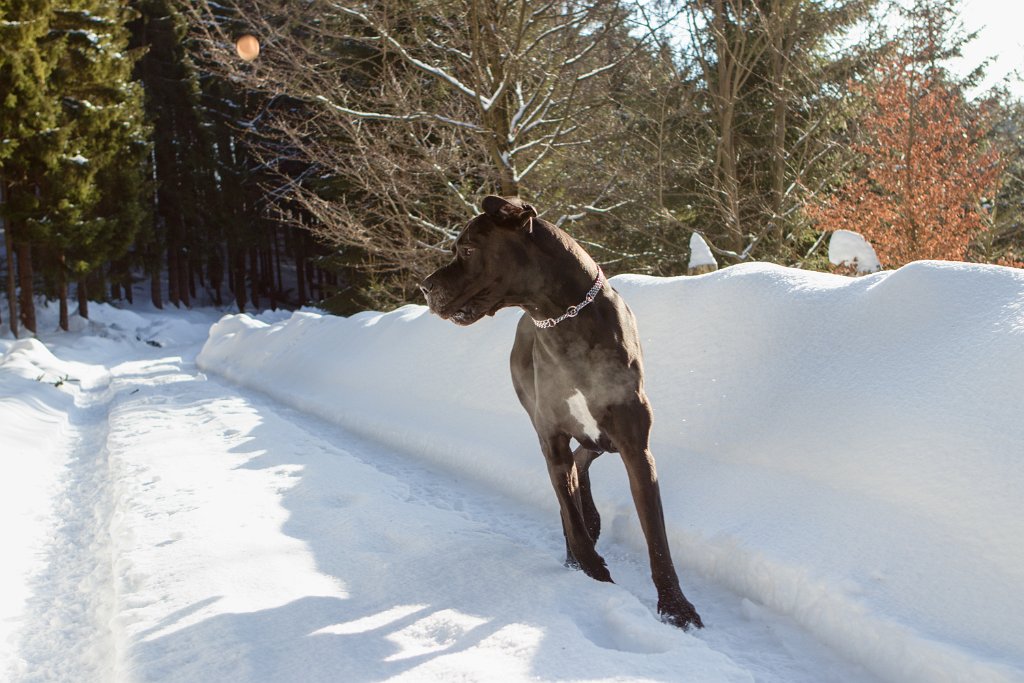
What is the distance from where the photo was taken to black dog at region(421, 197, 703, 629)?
309 centimetres

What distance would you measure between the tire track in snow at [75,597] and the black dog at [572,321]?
1954 mm

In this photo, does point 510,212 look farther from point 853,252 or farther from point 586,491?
point 853,252

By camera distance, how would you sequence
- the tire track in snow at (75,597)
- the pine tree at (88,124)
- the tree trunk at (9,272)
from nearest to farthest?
1. the tire track in snow at (75,597)
2. the tree trunk at (9,272)
3. the pine tree at (88,124)

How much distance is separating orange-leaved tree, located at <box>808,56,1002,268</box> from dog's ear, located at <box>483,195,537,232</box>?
7.77 meters

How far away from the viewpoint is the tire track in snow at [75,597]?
9.55 ft

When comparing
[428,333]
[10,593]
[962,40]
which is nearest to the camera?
[10,593]

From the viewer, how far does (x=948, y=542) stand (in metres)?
2.97

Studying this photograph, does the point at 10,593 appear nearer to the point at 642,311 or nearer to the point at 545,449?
the point at 545,449

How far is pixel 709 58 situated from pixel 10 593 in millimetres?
15041

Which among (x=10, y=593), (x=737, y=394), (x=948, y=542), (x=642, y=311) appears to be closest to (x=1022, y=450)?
(x=948, y=542)

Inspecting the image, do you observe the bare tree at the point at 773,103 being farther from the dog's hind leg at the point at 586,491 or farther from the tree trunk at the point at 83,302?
the tree trunk at the point at 83,302

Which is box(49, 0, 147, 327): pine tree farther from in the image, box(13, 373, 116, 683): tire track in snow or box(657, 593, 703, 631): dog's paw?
box(657, 593, 703, 631): dog's paw

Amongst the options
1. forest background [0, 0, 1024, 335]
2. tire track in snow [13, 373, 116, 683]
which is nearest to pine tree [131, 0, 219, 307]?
forest background [0, 0, 1024, 335]

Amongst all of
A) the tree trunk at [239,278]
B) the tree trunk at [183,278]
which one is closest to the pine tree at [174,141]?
the tree trunk at [183,278]
